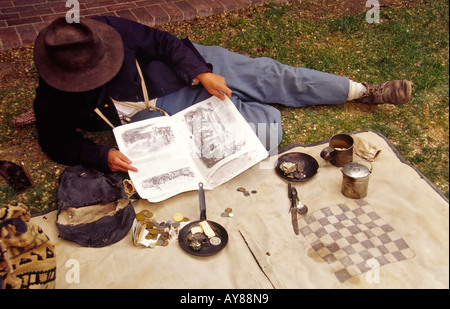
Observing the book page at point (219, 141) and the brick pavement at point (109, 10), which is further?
the brick pavement at point (109, 10)

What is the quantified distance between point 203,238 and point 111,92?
100 cm

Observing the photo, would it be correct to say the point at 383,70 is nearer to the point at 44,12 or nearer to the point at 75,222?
the point at 75,222

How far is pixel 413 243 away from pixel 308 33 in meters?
2.26

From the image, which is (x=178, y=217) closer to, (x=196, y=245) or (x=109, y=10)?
(x=196, y=245)

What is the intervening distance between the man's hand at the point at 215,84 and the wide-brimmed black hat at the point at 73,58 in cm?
53

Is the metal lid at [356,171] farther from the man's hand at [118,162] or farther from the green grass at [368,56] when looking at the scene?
the man's hand at [118,162]

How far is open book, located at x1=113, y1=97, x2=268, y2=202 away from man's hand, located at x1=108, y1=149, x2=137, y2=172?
0.15 ft

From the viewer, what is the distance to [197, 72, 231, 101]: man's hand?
2.47 m

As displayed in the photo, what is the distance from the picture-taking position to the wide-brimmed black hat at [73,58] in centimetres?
196

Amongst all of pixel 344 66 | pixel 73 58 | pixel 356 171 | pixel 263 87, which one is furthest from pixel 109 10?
pixel 356 171

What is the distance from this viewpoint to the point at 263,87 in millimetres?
2738

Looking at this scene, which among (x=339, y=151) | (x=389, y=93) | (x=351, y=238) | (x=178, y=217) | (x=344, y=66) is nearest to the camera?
(x=351, y=238)

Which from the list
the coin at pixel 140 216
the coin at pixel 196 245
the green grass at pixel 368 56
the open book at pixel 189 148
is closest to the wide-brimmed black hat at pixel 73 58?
the open book at pixel 189 148

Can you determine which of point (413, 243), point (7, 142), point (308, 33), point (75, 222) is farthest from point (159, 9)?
point (413, 243)
